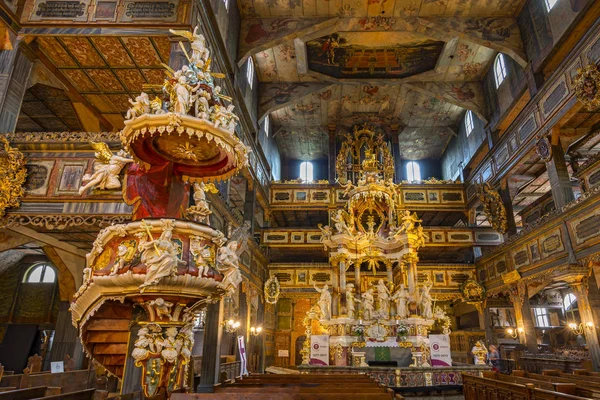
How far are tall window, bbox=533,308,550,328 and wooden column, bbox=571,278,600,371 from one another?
47.7ft

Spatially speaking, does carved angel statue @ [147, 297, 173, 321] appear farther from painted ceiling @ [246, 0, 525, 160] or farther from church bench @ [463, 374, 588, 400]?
painted ceiling @ [246, 0, 525, 160]

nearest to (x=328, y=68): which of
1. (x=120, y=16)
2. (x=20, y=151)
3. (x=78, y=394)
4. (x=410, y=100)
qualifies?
(x=410, y=100)

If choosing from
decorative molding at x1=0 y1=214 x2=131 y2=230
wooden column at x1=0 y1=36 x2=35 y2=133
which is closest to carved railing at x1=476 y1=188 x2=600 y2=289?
decorative molding at x1=0 y1=214 x2=131 y2=230

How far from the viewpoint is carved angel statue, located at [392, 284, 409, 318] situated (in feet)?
46.5

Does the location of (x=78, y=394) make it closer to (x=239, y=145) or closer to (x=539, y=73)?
(x=239, y=145)

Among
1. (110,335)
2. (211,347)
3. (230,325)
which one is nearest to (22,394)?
(110,335)

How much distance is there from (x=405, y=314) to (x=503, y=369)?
6.46 m

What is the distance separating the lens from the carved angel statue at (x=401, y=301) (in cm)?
1416

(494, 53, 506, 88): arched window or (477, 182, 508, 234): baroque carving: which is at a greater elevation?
(494, 53, 506, 88): arched window

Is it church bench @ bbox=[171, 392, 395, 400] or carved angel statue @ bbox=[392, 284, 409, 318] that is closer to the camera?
church bench @ bbox=[171, 392, 395, 400]

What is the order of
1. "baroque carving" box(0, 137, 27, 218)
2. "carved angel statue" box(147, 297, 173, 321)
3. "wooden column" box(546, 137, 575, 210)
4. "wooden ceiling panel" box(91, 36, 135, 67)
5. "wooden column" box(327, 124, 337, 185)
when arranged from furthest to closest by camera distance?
"wooden column" box(327, 124, 337, 185), "wooden column" box(546, 137, 575, 210), "wooden ceiling panel" box(91, 36, 135, 67), "baroque carving" box(0, 137, 27, 218), "carved angel statue" box(147, 297, 173, 321)

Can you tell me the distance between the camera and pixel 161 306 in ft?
17.0

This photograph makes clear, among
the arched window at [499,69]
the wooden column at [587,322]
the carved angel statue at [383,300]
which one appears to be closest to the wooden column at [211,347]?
the carved angel statue at [383,300]

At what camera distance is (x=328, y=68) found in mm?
19531
